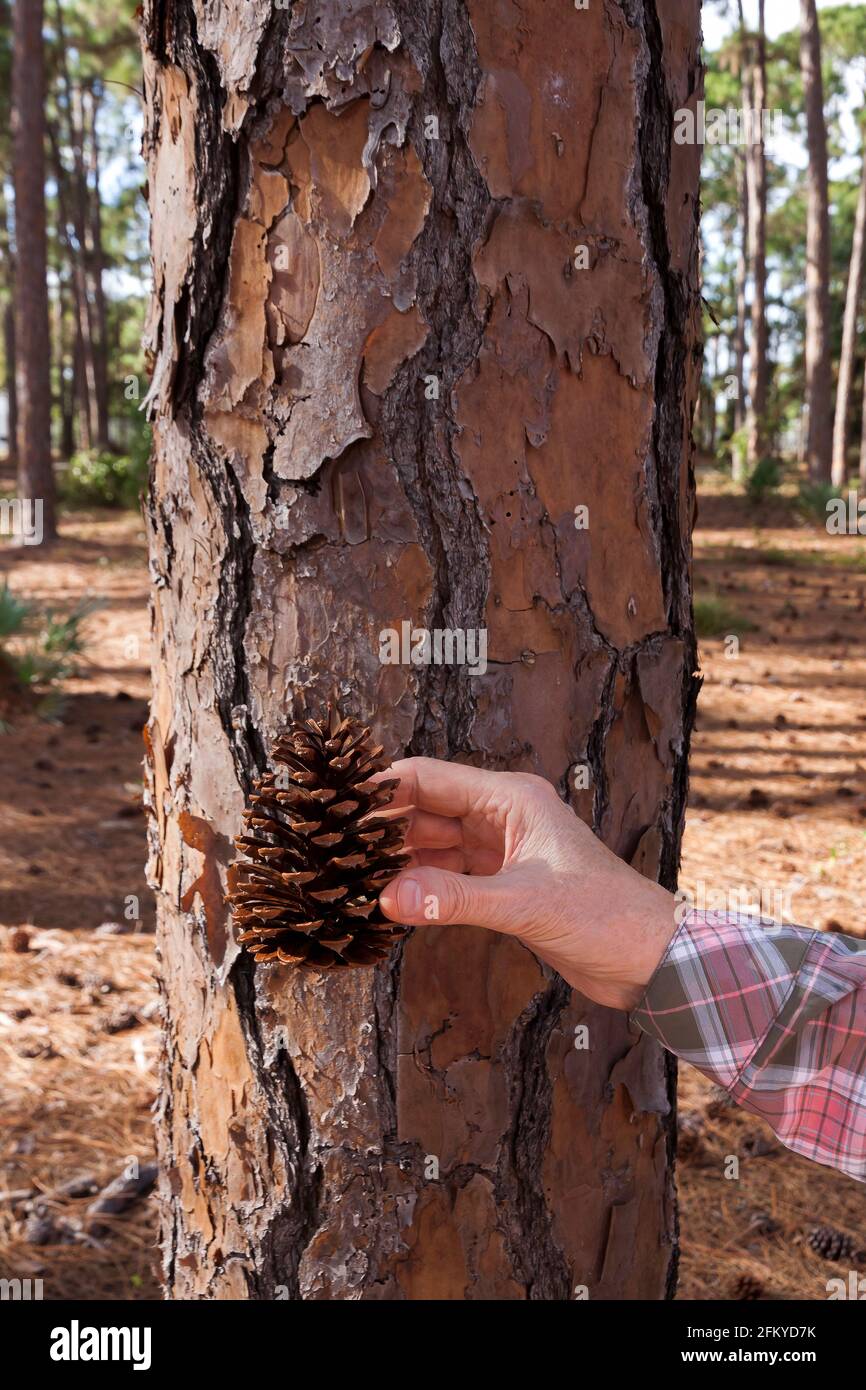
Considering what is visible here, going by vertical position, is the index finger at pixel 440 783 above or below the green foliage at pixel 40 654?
above

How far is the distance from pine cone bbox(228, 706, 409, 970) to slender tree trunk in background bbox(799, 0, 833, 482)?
56.0 feet

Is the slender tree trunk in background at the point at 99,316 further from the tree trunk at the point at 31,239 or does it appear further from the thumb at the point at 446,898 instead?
the thumb at the point at 446,898

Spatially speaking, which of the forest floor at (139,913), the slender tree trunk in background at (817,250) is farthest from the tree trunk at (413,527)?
the slender tree trunk in background at (817,250)

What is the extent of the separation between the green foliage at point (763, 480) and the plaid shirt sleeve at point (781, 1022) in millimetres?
15173

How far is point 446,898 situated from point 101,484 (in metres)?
17.0

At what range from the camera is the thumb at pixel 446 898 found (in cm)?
130

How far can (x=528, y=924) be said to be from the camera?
4.50 ft

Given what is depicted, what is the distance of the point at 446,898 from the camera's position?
1300 mm

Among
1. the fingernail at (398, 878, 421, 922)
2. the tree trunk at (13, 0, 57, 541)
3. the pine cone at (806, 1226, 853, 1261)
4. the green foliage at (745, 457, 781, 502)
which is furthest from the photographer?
the green foliage at (745, 457, 781, 502)

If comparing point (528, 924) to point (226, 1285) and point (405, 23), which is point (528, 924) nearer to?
point (226, 1285)

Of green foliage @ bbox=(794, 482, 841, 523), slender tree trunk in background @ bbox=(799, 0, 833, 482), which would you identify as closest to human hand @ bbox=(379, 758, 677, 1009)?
green foliage @ bbox=(794, 482, 841, 523)

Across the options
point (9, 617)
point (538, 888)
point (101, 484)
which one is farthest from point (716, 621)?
point (101, 484)

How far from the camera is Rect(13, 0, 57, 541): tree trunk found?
12.0 meters

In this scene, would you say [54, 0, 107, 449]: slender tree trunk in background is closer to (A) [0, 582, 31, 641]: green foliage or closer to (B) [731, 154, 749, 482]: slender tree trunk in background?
(B) [731, 154, 749, 482]: slender tree trunk in background
